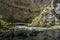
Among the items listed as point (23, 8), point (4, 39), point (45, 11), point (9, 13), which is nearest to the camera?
point (4, 39)

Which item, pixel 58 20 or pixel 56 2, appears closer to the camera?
pixel 58 20

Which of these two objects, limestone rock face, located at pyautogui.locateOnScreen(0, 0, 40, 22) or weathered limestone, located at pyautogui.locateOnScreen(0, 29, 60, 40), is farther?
limestone rock face, located at pyautogui.locateOnScreen(0, 0, 40, 22)

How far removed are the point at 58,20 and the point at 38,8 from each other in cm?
360

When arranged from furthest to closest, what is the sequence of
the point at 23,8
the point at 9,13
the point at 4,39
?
1. the point at 23,8
2. the point at 9,13
3. the point at 4,39

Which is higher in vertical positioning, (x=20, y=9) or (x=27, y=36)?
(x=27, y=36)

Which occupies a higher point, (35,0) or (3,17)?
(35,0)

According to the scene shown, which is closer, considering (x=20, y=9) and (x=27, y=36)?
(x=27, y=36)

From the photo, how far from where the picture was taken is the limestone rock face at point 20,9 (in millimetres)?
23828

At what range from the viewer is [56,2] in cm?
2688

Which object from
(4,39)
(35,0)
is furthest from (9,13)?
(4,39)

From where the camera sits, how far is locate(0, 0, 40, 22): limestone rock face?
78.2ft

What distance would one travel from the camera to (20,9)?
2533 cm

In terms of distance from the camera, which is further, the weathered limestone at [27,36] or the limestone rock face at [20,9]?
the limestone rock face at [20,9]

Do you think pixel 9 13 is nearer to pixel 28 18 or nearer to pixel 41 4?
pixel 28 18
